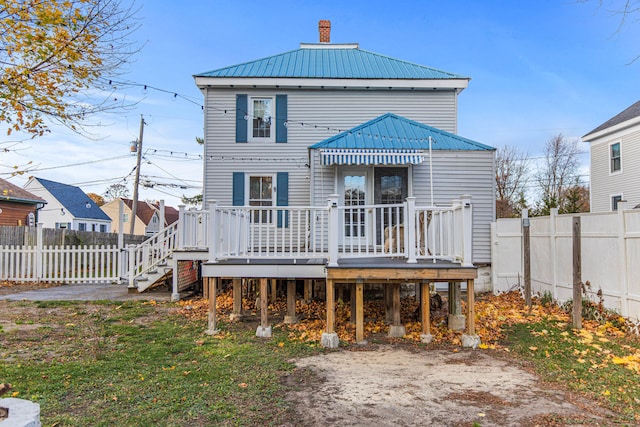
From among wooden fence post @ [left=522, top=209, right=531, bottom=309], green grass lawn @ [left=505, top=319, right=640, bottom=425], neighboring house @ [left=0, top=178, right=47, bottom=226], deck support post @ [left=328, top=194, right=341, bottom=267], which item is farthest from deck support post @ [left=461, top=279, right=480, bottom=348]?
neighboring house @ [left=0, top=178, right=47, bottom=226]

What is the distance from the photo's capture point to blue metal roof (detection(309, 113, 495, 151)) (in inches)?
393

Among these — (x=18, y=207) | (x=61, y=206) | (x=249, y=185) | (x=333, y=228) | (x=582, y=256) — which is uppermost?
(x=61, y=206)

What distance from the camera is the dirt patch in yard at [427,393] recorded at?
11.4ft

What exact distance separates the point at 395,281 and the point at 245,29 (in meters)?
10.6

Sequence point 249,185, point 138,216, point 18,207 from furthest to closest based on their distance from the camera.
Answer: point 138,216, point 18,207, point 249,185

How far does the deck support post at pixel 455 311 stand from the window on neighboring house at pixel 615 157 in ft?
48.0

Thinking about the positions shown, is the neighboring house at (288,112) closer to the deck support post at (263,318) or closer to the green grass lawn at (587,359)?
the deck support post at (263,318)

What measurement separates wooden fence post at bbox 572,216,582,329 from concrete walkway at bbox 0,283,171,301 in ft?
28.0

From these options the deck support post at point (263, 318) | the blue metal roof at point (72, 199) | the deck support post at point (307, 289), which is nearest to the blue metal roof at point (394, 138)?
the deck support post at point (307, 289)

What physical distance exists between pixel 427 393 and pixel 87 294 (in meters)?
9.60

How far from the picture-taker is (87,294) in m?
10.6

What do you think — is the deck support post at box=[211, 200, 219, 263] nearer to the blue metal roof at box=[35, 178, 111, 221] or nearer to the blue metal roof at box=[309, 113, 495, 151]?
the blue metal roof at box=[309, 113, 495, 151]

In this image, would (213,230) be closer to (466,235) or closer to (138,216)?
(466,235)

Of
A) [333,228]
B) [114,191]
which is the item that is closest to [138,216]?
[114,191]
